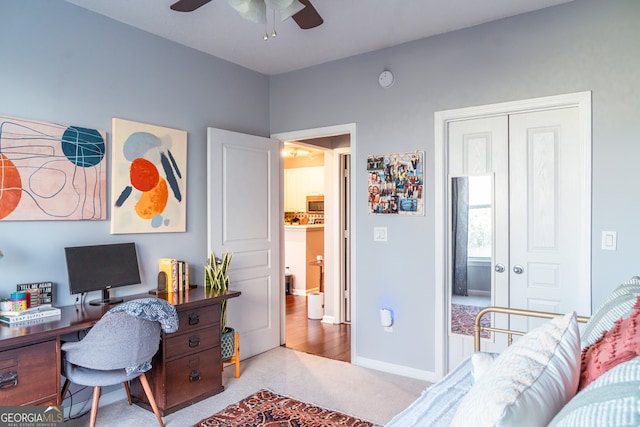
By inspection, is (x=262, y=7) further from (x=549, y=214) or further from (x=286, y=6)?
(x=549, y=214)

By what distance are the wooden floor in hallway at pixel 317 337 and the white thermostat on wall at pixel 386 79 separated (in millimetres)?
2525

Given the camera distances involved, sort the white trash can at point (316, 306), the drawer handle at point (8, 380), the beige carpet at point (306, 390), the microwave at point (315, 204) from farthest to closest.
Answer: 1. the microwave at point (315, 204)
2. the white trash can at point (316, 306)
3. the beige carpet at point (306, 390)
4. the drawer handle at point (8, 380)

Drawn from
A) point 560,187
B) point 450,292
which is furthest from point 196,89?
point 560,187

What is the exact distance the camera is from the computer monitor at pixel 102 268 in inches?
108

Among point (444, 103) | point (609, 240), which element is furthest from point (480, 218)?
point (444, 103)

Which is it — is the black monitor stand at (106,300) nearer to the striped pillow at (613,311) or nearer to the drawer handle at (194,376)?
the drawer handle at (194,376)

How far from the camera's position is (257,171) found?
4098mm

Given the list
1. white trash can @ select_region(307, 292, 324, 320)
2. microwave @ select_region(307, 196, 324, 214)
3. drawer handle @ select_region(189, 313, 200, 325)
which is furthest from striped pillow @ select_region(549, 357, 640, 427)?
microwave @ select_region(307, 196, 324, 214)

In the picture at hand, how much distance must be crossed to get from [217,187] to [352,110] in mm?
Answer: 1410

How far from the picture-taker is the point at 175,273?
A: 3.31 m

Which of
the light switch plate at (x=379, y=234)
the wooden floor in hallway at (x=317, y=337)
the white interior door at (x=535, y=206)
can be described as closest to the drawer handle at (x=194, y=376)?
the wooden floor in hallway at (x=317, y=337)

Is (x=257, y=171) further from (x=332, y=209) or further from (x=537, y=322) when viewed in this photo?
(x=537, y=322)

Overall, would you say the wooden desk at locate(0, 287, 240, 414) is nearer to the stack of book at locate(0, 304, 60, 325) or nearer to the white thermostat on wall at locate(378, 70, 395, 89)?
the stack of book at locate(0, 304, 60, 325)

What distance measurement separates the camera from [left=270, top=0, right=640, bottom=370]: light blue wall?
2727 millimetres
